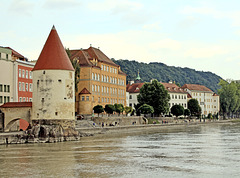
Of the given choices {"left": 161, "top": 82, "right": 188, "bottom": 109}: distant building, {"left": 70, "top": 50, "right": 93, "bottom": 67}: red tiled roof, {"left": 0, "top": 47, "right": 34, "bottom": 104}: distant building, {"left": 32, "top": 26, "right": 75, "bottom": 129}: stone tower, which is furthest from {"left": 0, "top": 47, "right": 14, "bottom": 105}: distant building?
{"left": 161, "top": 82, "right": 188, "bottom": 109}: distant building

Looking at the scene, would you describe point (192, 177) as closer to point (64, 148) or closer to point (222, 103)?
point (64, 148)

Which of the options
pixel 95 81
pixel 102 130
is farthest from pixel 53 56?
pixel 95 81

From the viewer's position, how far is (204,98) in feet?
463

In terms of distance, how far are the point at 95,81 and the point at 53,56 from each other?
3265 cm

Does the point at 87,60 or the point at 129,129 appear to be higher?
the point at 87,60

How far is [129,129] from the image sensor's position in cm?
7150

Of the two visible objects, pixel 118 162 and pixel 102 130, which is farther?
pixel 102 130

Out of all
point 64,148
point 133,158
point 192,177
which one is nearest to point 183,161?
point 133,158

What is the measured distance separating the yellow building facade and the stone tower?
24.7m

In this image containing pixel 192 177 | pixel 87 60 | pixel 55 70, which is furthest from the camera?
pixel 87 60

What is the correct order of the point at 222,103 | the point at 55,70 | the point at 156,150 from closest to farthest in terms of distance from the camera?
the point at 156,150 < the point at 55,70 < the point at 222,103

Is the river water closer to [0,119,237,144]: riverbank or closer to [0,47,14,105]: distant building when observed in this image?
[0,119,237,144]: riverbank

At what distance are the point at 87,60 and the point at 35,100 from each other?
3210 cm

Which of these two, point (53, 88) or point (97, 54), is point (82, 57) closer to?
point (97, 54)
